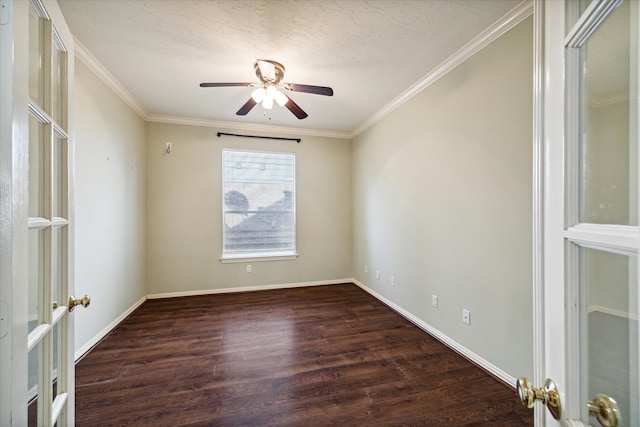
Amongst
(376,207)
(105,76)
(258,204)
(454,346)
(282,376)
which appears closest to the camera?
(282,376)

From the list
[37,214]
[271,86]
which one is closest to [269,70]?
[271,86]

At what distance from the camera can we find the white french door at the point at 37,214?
50cm

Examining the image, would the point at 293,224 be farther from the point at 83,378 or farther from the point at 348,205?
the point at 83,378

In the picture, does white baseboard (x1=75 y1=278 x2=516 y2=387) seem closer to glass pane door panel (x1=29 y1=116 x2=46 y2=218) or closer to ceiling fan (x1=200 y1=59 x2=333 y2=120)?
glass pane door panel (x1=29 y1=116 x2=46 y2=218)

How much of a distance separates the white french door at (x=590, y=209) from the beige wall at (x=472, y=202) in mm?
1347

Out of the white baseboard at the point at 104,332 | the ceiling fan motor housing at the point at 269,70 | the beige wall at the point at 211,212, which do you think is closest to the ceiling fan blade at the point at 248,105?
the ceiling fan motor housing at the point at 269,70

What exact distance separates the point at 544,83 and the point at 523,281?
1.59 meters

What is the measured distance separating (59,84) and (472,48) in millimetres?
2576

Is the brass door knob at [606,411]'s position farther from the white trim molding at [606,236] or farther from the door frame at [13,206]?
the door frame at [13,206]

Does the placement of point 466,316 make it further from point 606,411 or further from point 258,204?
point 258,204

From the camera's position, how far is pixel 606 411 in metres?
0.45

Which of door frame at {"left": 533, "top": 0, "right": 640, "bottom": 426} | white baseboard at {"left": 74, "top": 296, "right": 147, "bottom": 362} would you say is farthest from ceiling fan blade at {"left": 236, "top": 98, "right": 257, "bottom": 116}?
white baseboard at {"left": 74, "top": 296, "right": 147, "bottom": 362}

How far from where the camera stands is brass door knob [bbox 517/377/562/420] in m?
0.53

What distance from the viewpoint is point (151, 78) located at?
8.29 feet
